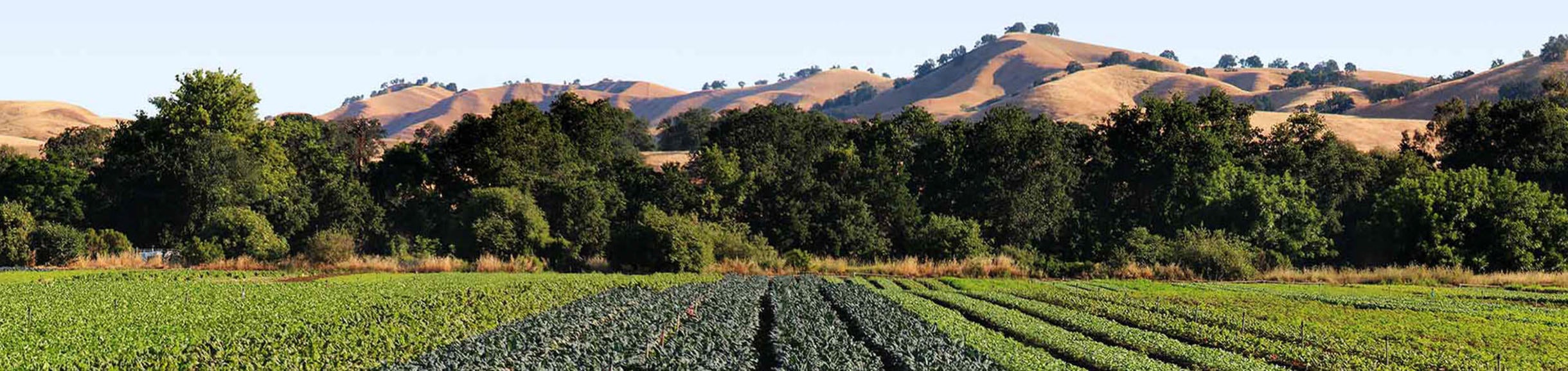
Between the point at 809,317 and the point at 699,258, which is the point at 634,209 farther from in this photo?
the point at 809,317

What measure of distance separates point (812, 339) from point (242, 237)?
6055cm

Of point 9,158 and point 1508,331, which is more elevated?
point 9,158

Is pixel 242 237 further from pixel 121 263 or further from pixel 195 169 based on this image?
pixel 195 169

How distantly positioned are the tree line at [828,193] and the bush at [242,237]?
15 centimetres

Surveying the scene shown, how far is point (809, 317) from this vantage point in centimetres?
4231

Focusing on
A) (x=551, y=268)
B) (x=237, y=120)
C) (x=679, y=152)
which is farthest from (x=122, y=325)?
(x=679, y=152)

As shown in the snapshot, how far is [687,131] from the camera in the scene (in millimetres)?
180625

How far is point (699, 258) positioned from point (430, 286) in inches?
903

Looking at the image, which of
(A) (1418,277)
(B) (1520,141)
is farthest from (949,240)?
(B) (1520,141)

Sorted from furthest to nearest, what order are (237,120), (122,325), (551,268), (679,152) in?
(679,152) < (237,120) < (551,268) < (122,325)

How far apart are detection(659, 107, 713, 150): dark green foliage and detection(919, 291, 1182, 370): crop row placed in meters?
124

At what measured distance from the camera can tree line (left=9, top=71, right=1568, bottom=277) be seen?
80.6m

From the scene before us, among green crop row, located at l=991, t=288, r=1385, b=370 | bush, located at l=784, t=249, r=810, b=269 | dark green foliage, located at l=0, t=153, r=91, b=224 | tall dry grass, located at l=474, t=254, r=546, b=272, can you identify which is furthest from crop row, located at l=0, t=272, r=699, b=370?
dark green foliage, located at l=0, t=153, r=91, b=224

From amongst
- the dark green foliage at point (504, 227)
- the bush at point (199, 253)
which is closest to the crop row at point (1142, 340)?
the dark green foliage at point (504, 227)
